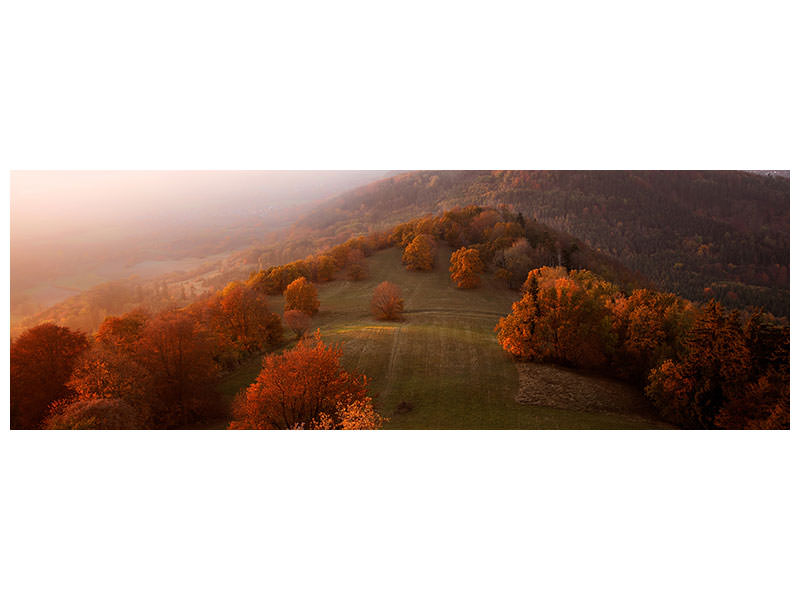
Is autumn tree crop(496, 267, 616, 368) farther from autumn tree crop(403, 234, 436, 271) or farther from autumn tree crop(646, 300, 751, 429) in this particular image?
autumn tree crop(403, 234, 436, 271)

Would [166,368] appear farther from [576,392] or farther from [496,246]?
[576,392]

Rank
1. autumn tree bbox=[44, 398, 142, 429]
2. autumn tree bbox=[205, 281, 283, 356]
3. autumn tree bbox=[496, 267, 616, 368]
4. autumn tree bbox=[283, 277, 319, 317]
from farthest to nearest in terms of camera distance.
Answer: autumn tree bbox=[283, 277, 319, 317]
autumn tree bbox=[205, 281, 283, 356]
autumn tree bbox=[496, 267, 616, 368]
autumn tree bbox=[44, 398, 142, 429]

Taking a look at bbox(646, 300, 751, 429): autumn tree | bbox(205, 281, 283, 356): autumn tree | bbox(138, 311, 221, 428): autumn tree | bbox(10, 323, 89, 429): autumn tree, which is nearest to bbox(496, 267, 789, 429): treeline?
bbox(646, 300, 751, 429): autumn tree

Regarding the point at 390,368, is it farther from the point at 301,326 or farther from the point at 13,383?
the point at 13,383

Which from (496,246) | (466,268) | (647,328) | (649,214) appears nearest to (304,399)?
(466,268)

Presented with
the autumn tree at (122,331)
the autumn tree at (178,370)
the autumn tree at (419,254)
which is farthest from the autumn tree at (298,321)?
the autumn tree at (122,331)

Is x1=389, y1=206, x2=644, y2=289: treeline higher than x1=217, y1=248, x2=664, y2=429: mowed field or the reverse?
higher
